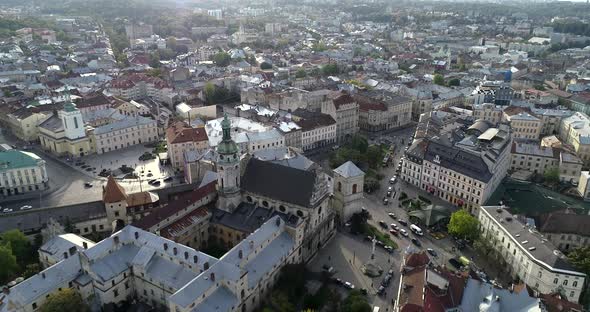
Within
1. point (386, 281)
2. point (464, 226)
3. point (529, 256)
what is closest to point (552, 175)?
point (464, 226)

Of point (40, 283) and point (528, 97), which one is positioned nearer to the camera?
point (40, 283)

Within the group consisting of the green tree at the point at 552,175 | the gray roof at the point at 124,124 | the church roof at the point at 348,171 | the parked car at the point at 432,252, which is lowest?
the parked car at the point at 432,252

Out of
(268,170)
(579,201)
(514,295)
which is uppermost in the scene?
(268,170)

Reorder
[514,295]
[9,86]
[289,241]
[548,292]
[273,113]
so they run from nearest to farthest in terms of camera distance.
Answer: [514,295] → [548,292] → [289,241] → [273,113] → [9,86]

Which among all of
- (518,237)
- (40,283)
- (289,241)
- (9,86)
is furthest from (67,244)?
(9,86)

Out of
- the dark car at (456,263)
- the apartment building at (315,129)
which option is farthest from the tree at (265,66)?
the dark car at (456,263)

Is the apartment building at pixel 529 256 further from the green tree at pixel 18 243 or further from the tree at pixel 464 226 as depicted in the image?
the green tree at pixel 18 243

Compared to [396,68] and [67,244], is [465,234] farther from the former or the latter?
[396,68]

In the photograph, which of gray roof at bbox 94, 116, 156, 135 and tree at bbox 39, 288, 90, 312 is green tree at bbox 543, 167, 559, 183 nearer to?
tree at bbox 39, 288, 90, 312
